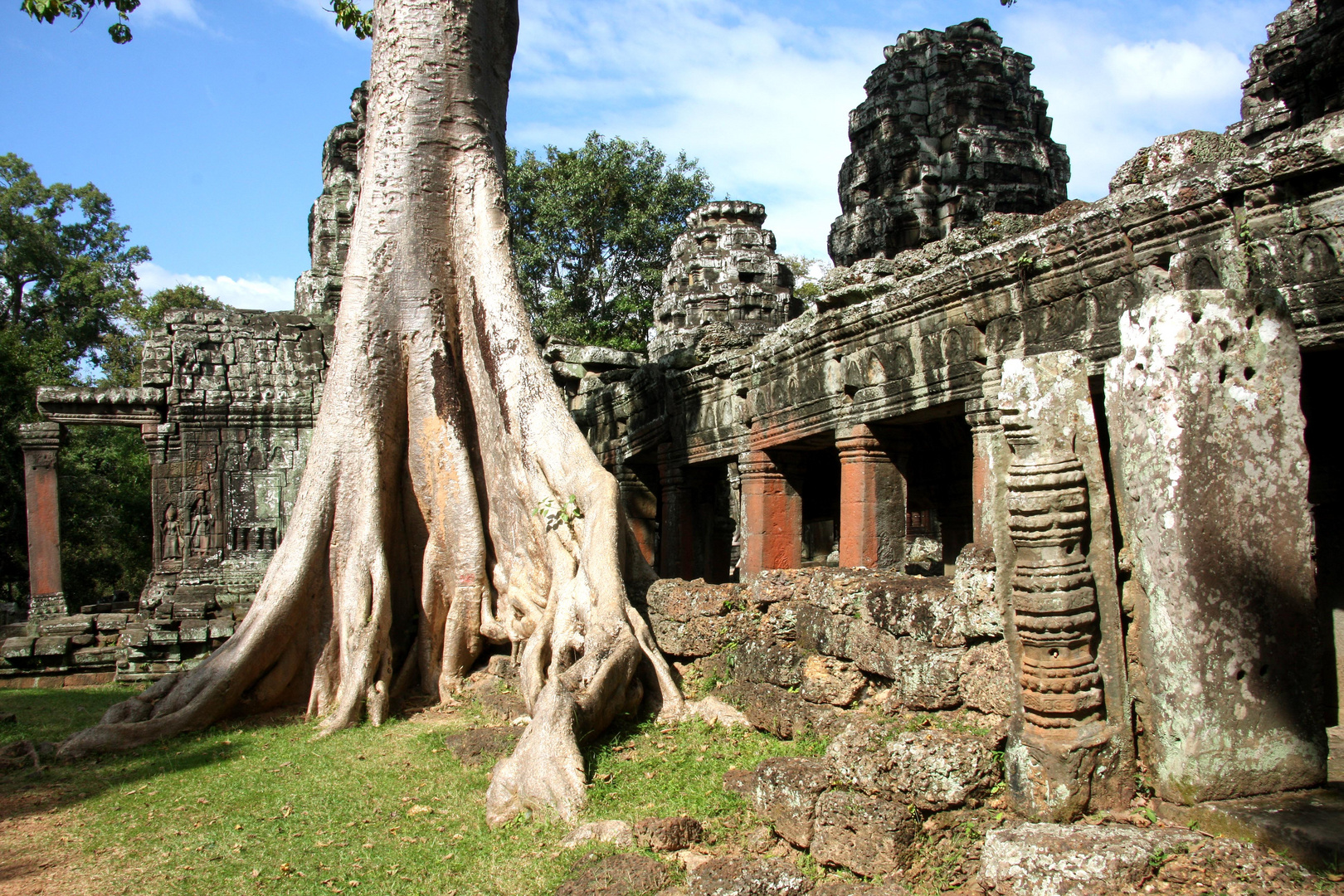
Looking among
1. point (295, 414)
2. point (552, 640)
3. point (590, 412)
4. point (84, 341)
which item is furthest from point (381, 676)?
point (84, 341)

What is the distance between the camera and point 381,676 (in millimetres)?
6152

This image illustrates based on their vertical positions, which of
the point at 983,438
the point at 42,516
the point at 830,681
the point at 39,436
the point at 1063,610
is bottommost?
the point at 830,681

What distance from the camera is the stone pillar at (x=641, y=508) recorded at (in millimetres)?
12484

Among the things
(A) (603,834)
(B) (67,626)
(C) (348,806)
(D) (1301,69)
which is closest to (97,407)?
(B) (67,626)

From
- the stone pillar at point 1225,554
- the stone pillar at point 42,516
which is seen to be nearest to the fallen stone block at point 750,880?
the stone pillar at point 1225,554

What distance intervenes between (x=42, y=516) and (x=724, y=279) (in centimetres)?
1044

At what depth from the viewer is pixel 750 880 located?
10.0ft

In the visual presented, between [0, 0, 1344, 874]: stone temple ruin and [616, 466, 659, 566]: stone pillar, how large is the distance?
0.15 ft

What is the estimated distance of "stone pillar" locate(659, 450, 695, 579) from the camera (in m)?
11.2

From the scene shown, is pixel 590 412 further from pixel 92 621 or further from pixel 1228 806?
pixel 1228 806

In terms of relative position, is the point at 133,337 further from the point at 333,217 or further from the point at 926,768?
the point at 926,768

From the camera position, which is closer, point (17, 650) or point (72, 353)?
point (17, 650)

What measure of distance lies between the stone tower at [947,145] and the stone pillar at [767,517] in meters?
5.77

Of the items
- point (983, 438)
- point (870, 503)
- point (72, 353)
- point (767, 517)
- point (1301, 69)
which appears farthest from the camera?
point (72, 353)
